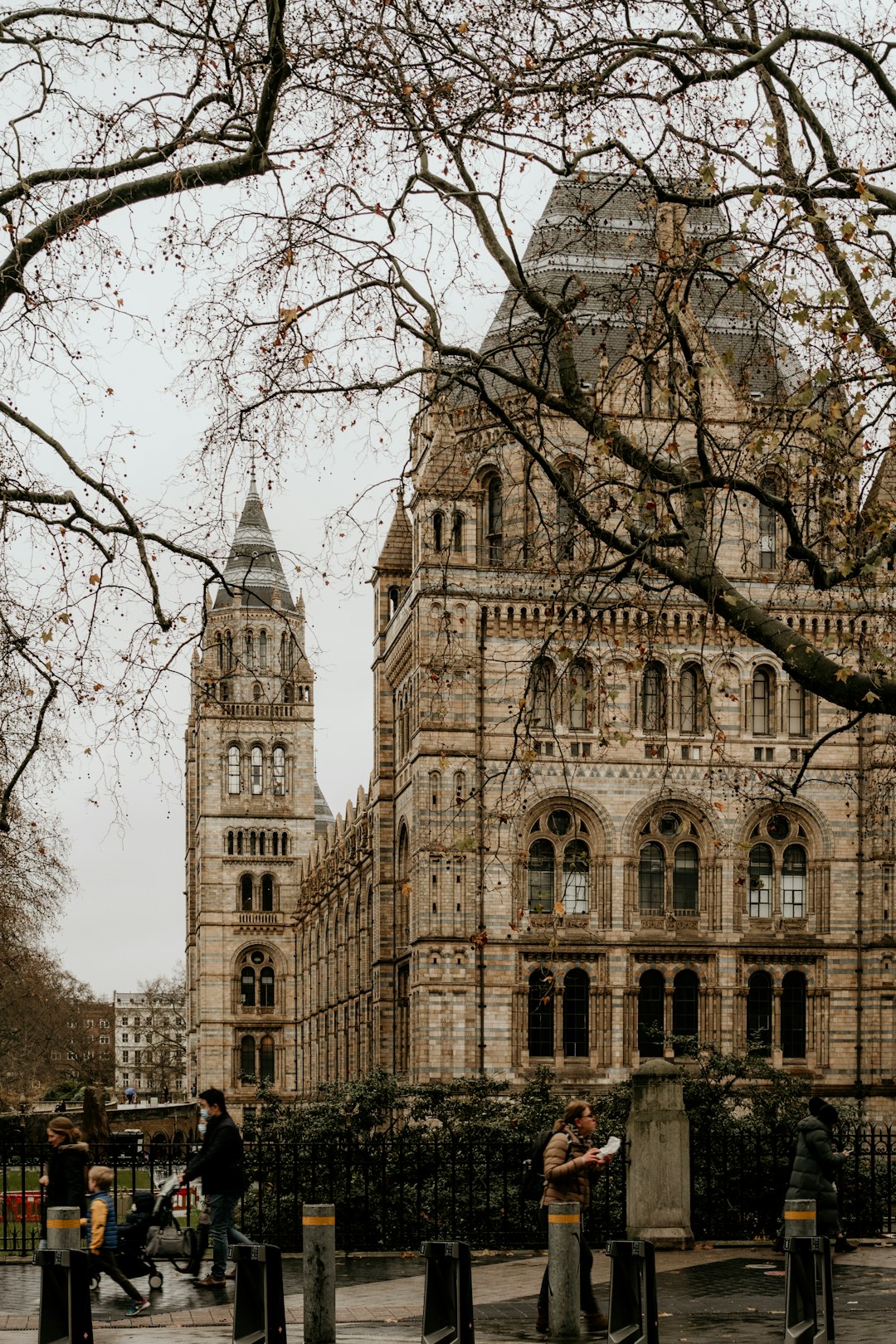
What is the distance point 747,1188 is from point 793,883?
26604mm

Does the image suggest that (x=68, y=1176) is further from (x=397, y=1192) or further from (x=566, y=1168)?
(x=397, y=1192)

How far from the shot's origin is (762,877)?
46625mm

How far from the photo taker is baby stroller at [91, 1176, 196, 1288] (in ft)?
56.2

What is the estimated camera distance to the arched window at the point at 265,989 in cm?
9694

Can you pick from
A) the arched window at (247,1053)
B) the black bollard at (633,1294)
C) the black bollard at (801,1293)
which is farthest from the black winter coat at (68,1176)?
the arched window at (247,1053)

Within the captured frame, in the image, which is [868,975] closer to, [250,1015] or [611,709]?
[611,709]

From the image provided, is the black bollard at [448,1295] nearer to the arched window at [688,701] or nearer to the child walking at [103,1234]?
the child walking at [103,1234]

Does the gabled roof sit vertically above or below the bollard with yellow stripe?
above

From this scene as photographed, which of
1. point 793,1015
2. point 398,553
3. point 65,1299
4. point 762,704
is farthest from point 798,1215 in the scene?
point 398,553

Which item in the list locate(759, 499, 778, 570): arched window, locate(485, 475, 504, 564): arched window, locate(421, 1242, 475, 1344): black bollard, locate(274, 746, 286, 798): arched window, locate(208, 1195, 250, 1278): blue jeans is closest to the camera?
locate(421, 1242, 475, 1344): black bollard

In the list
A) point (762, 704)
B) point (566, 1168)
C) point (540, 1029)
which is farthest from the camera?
point (762, 704)

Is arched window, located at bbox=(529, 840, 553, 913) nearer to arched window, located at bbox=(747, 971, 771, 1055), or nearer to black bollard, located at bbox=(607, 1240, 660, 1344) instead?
arched window, located at bbox=(747, 971, 771, 1055)

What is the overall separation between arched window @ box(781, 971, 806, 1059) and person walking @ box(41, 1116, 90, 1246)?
31.9 m

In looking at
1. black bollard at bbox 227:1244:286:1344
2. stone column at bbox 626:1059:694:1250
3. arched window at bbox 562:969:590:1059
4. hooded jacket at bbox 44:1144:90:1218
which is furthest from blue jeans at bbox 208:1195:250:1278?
arched window at bbox 562:969:590:1059
